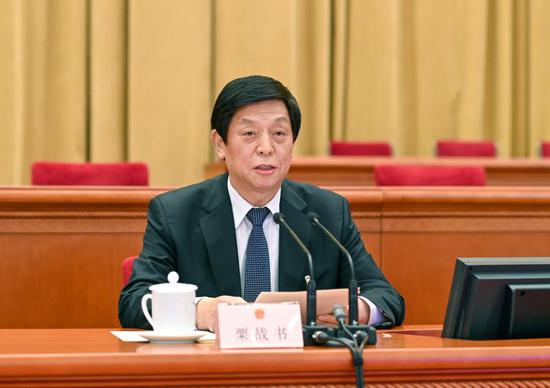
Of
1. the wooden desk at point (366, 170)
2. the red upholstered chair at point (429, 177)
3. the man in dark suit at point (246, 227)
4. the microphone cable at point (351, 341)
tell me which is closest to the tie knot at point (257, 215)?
the man in dark suit at point (246, 227)

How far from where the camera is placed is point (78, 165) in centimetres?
411

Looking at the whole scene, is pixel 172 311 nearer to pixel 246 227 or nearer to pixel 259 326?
pixel 259 326

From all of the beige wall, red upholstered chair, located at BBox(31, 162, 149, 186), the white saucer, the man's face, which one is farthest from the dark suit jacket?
the beige wall

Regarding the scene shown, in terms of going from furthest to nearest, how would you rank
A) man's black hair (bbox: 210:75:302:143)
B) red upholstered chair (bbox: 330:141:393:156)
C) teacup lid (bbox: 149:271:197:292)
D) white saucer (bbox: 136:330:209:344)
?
red upholstered chair (bbox: 330:141:393:156) → man's black hair (bbox: 210:75:302:143) → teacup lid (bbox: 149:271:197:292) → white saucer (bbox: 136:330:209:344)

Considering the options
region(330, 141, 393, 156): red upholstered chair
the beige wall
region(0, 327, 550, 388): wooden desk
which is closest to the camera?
region(0, 327, 550, 388): wooden desk

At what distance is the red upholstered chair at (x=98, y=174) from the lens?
404 cm

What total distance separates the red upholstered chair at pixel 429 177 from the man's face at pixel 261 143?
5.96ft

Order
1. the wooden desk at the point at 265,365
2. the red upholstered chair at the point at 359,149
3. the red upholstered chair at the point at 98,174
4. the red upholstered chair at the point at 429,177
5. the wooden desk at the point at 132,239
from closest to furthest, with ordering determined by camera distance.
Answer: the wooden desk at the point at 265,365 → the wooden desk at the point at 132,239 → the red upholstered chair at the point at 98,174 → the red upholstered chair at the point at 429,177 → the red upholstered chair at the point at 359,149

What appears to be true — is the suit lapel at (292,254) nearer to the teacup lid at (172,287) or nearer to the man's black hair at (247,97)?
the man's black hair at (247,97)

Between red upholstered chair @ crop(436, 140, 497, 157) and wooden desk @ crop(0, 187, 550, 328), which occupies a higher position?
red upholstered chair @ crop(436, 140, 497, 157)

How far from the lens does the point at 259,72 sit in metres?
6.88

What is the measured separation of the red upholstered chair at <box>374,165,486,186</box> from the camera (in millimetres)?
4293

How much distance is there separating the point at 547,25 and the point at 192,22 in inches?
111

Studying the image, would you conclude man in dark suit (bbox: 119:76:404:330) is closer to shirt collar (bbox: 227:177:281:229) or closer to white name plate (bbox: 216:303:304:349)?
shirt collar (bbox: 227:177:281:229)
